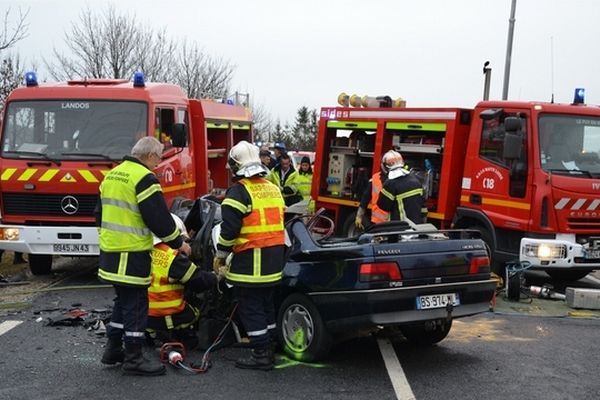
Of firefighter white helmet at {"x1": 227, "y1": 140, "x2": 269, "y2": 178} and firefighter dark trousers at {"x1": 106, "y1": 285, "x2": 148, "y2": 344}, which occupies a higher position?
firefighter white helmet at {"x1": 227, "y1": 140, "x2": 269, "y2": 178}

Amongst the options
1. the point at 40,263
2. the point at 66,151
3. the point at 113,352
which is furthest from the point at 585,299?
the point at 40,263

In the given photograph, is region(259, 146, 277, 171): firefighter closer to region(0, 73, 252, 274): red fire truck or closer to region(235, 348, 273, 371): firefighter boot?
region(0, 73, 252, 274): red fire truck

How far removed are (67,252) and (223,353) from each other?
3625 millimetres

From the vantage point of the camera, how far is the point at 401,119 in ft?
34.2

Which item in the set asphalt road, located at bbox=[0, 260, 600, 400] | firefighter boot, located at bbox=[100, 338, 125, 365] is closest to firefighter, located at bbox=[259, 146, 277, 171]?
asphalt road, located at bbox=[0, 260, 600, 400]

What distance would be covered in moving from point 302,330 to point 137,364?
134 centimetres

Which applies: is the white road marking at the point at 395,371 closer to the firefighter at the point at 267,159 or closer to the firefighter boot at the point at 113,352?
the firefighter boot at the point at 113,352

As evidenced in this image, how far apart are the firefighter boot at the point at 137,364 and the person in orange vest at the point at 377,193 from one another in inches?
132

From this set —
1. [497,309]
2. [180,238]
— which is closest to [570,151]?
[497,309]

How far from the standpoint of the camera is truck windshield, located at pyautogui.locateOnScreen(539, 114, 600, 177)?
8.55m

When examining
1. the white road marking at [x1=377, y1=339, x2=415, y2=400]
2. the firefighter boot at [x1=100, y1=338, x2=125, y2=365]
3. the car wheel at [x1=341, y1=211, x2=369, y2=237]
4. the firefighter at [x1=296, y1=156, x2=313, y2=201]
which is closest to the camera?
the white road marking at [x1=377, y1=339, x2=415, y2=400]

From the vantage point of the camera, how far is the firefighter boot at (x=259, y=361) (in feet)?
17.8

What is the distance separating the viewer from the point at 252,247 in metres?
5.41

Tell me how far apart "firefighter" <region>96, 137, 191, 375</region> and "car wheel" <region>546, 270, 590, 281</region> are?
269 inches
